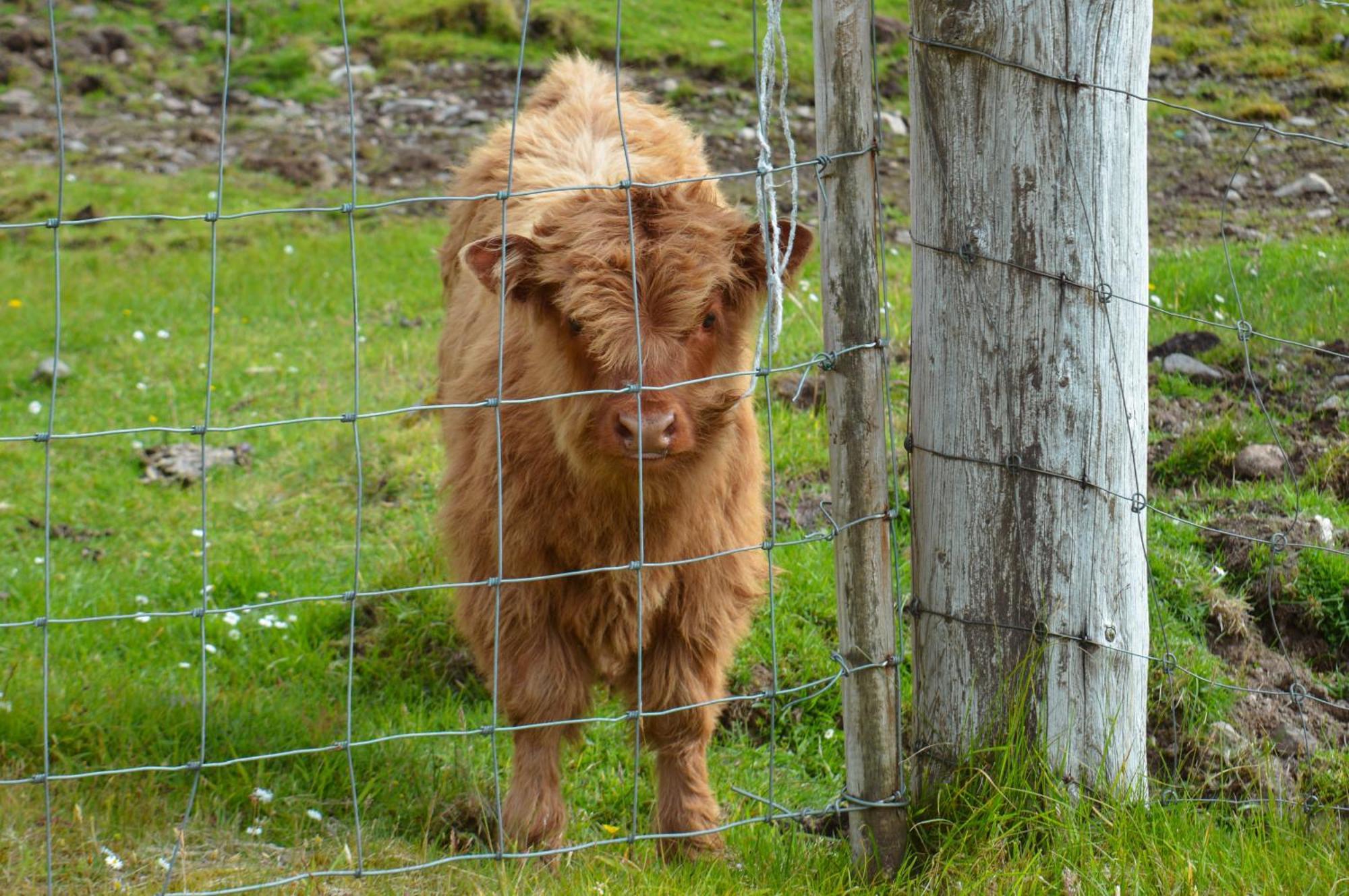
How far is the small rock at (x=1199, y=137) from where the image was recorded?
9875 millimetres

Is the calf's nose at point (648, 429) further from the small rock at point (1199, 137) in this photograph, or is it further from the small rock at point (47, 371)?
the small rock at point (1199, 137)

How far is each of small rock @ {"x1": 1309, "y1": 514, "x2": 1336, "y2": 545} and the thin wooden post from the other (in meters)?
2.14

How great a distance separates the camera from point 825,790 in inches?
162

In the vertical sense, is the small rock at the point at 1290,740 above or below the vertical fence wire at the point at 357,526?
below

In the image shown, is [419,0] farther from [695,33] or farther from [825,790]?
[825,790]

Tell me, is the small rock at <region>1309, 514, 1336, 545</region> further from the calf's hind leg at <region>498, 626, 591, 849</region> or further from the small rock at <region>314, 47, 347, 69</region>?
the small rock at <region>314, 47, 347, 69</region>

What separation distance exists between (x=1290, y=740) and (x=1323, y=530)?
2.92 feet

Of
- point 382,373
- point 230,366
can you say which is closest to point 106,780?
point 382,373

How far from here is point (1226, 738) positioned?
383 cm

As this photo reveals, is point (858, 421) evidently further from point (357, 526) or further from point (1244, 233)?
point (1244, 233)

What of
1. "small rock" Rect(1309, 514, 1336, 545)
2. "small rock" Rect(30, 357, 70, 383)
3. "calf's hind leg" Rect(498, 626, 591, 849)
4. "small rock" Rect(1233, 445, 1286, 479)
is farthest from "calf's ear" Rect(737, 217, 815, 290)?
"small rock" Rect(30, 357, 70, 383)

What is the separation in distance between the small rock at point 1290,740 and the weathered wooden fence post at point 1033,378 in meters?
1.03

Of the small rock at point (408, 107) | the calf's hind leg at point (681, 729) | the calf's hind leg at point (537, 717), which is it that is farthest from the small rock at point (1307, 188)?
the small rock at point (408, 107)

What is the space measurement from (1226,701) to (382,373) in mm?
5178
